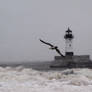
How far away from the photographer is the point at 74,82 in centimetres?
933

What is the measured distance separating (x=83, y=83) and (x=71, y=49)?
2079 centimetres

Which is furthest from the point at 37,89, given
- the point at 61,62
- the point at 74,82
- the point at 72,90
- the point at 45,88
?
the point at 61,62

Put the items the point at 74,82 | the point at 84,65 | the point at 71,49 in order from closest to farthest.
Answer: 1. the point at 74,82
2. the point at 84,65
3. the point at 71,49

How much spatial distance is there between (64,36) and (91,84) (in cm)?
2150

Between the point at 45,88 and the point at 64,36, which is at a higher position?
the point at 64,36

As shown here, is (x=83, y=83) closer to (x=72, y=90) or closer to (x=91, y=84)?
(x=91, y=84)

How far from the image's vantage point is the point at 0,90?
796 cm

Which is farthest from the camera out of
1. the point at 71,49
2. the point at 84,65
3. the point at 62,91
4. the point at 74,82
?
the point at 71,49

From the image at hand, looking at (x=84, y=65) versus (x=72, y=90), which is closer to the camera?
(x=72, y=90)

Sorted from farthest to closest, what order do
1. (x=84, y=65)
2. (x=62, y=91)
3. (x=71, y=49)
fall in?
1. (x=71, y=49)
2. (x=84, y=65)
3. (x=62, y=91)

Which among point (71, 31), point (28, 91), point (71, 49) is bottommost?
point (28, 91)

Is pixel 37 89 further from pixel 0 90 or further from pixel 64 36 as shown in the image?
pixel 64 36

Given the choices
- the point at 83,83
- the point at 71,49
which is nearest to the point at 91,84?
the point at 83,83

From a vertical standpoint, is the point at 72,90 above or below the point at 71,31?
below
